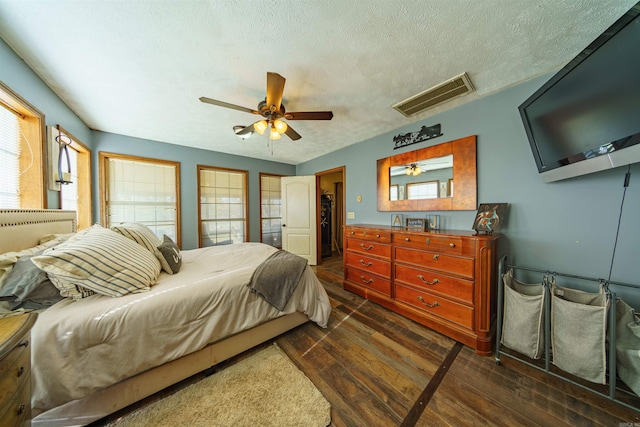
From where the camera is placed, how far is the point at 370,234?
2496 mm

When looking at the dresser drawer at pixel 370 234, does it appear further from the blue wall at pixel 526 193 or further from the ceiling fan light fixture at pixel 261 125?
the ceiling fan light fixture at pixel 261 125

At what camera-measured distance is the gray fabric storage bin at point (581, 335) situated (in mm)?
1199

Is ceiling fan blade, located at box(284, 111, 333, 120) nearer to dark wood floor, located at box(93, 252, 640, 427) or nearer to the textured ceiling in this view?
the textured ceiling

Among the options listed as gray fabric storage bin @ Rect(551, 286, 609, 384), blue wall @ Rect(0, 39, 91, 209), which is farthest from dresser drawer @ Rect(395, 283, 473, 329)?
blue wall @ Rect(0, 39, 91, 209)

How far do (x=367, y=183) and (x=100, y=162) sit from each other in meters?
4.03

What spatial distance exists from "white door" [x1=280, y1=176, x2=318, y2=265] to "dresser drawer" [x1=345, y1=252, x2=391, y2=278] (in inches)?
57.3

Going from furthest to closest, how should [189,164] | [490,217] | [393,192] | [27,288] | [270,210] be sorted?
[270,210] → [189,164] → [393,192] → [490,217] → [27,288]

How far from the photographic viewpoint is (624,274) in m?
1.40

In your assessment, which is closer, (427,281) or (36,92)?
(36,92)

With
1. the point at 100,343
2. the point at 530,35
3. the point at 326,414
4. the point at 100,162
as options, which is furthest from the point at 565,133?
the point at 100,162

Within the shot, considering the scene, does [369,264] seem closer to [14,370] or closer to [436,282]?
[436,282]

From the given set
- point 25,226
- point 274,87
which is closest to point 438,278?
point 274,87

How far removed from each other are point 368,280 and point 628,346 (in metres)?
1.85

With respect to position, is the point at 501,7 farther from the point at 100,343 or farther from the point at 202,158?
the point at 202,158
